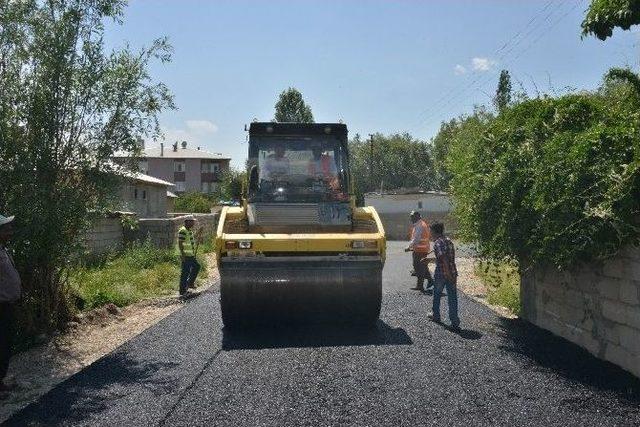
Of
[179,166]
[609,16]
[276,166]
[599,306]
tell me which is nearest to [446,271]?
[599,306]

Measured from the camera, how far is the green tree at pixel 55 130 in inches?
302

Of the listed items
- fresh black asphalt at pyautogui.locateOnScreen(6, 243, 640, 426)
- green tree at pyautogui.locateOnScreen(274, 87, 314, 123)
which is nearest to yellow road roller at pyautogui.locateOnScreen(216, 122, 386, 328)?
fresh black asphalt at pyautogui.locateOnScreen(6, 243, 640, 426)

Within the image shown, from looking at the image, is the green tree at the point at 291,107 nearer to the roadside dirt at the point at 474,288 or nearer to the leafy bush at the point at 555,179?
the roadside dirt at the point at 474,288

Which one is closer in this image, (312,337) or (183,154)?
(312,337)

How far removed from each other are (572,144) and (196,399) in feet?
16.0

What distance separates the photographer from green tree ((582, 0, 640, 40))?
674 centimetres

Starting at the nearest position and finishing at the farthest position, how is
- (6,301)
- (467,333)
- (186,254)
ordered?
(6,301), (467,333), (186,254)

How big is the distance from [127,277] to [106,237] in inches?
188

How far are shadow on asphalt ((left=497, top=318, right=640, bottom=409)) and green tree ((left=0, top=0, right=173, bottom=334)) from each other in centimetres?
563

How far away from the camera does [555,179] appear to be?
6.80 meters

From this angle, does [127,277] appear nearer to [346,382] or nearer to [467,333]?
[467,333]

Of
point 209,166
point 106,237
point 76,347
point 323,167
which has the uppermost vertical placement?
point 209,166

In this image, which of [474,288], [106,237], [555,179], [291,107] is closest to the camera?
[555,179]

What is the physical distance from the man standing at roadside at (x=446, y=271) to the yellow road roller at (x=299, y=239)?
3.02 ft
